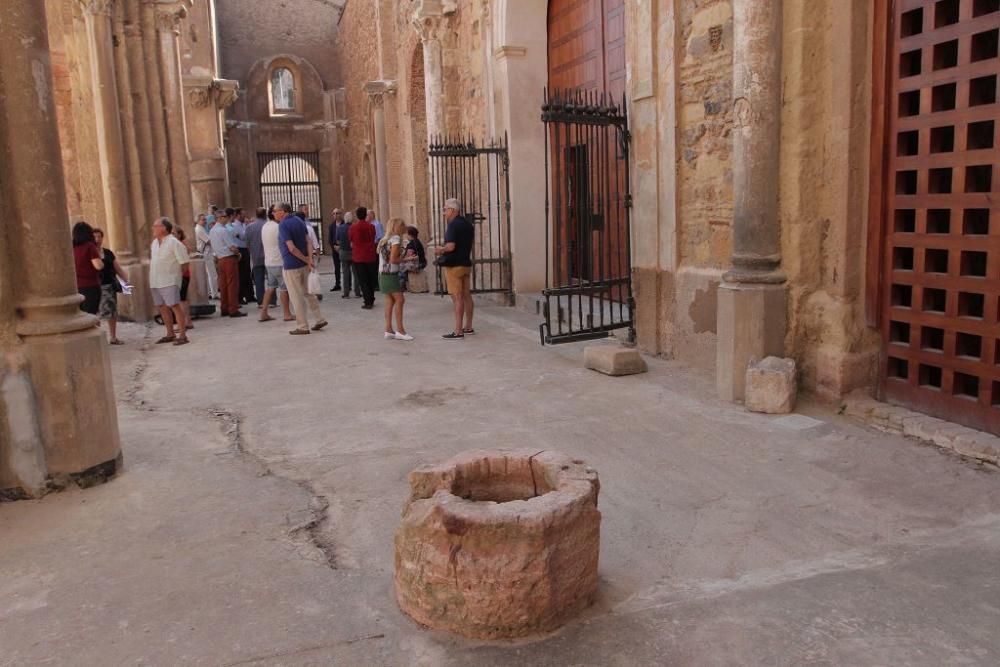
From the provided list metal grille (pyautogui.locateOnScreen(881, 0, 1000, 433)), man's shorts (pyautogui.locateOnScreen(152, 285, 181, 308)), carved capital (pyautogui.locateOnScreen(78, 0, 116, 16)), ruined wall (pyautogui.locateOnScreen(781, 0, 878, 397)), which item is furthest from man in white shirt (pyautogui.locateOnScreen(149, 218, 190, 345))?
metal grille (pyautogui.locateOnScreen(881, 0, 1000, 433))

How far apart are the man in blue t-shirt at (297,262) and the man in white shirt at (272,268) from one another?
681 millimetres

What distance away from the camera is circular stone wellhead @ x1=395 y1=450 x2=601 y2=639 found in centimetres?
262

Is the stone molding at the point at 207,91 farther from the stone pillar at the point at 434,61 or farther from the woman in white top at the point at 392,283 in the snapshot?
the woman in white top at the point at 392,283

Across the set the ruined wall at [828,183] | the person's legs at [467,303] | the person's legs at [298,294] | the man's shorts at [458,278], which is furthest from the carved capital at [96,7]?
the ruined wall at [828,183]

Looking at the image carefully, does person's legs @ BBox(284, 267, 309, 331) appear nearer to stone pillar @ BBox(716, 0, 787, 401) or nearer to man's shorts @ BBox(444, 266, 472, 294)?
man's shorts @ BBox(444, 266, 472, 294)

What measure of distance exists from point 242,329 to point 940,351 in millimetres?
8172

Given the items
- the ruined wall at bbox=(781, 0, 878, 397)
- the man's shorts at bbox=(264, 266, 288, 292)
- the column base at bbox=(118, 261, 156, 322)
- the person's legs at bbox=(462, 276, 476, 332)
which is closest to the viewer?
the ruined wall at bbox=(781, 0, 878, 397)

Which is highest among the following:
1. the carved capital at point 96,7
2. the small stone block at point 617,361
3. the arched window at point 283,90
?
the arched window at point 283,90

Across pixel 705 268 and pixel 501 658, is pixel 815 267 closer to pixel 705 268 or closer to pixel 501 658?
pixel 705 268

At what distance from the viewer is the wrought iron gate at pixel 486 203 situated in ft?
35.2

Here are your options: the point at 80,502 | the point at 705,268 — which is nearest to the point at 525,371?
the point at 705,268

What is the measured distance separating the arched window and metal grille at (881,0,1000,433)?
25020mm

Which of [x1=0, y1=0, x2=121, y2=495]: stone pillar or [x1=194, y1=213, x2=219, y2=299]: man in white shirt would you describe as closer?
[x1=0, y1=0, x2=121, y2=495]: stone pillar

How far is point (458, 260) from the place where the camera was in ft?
29.3
